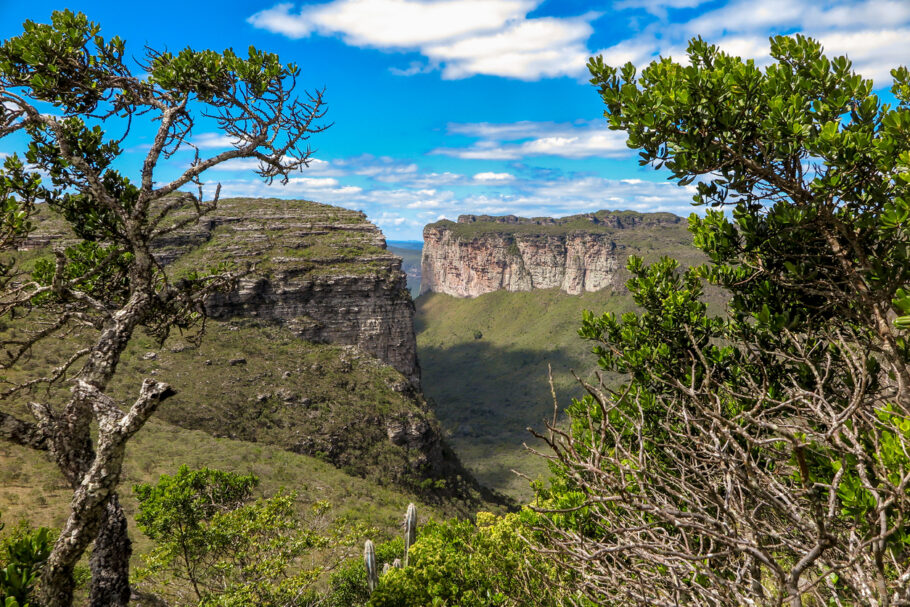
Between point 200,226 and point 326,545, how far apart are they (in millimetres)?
63679

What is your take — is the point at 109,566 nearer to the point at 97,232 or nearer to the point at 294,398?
the point at 97,232

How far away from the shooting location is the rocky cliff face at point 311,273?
62.2 meters

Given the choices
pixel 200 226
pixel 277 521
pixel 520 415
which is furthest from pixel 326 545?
pixel 520 415

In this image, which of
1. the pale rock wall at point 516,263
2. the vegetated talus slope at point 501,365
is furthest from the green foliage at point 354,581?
the pale rock wall at point 516,263

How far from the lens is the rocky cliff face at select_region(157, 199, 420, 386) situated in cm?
6216

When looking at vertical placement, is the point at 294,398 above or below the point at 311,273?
below

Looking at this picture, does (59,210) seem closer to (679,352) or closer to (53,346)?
(679,352)

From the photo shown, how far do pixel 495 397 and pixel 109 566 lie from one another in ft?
391

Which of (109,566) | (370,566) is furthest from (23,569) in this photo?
(370,566)

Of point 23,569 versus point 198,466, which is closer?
point 23,569

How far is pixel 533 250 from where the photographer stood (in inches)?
6088

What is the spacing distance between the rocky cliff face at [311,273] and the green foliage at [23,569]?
58.7m

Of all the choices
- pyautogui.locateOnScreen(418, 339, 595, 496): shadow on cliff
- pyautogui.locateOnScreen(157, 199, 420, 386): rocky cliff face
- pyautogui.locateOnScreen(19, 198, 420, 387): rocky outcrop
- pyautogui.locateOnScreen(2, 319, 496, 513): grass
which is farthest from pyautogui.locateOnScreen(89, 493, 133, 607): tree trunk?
pyautogui.locateOnScreen(418, 339, 595, 496): shadow on cliff

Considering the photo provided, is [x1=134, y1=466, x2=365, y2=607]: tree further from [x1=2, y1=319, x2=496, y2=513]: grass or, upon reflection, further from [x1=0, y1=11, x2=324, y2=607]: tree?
[x1=2, y1=319, x2=496, y2=513]: grass
